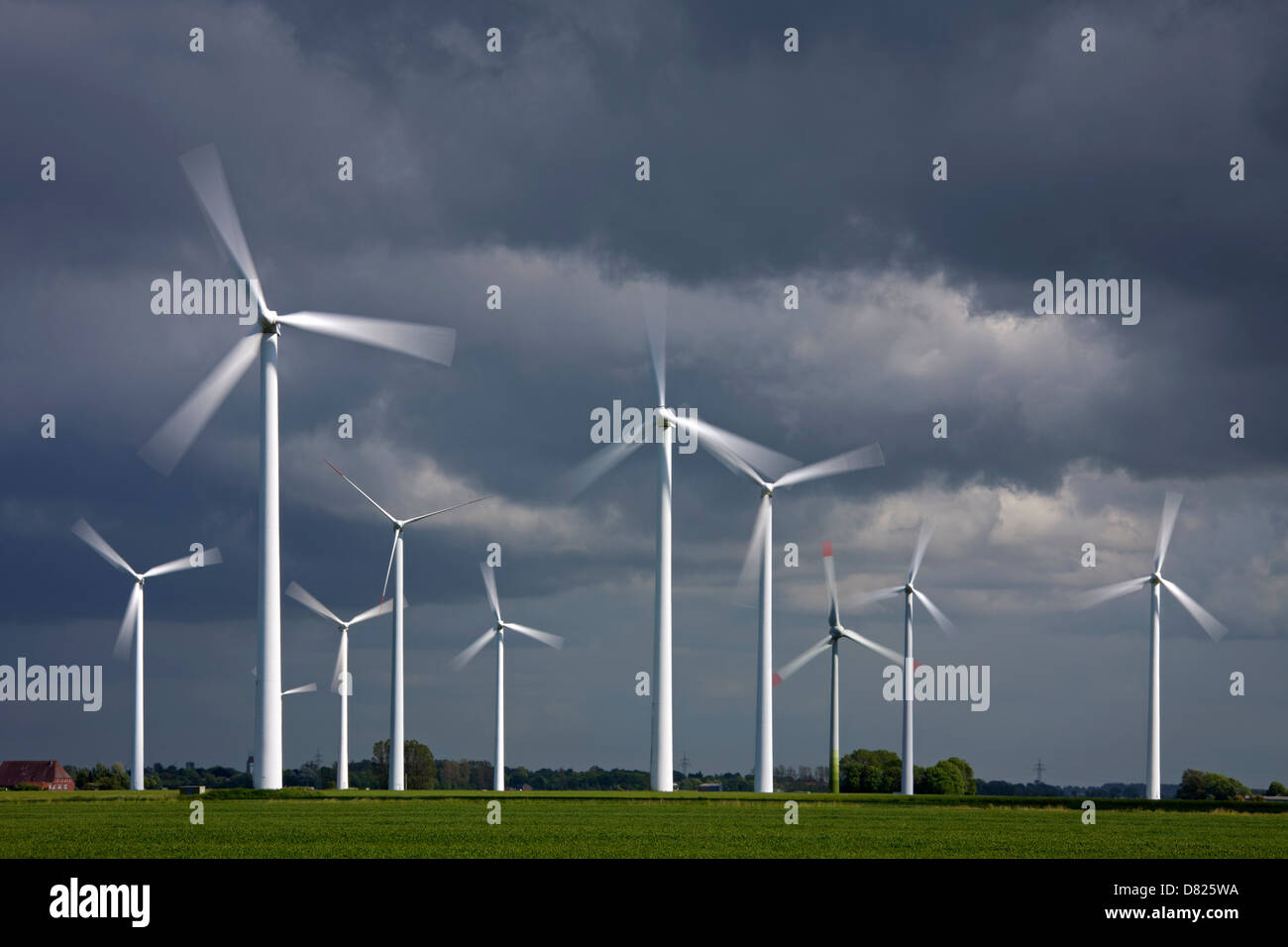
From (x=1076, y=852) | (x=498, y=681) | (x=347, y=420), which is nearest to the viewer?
(x=1076, y=852)

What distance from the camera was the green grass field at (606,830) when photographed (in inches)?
1420

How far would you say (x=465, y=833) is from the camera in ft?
139

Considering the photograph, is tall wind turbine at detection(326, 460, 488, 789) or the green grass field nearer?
the green grass field

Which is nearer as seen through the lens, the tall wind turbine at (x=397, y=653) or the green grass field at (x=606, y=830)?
the green grass field at (x=606, y=830)

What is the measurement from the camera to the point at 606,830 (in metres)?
44.5

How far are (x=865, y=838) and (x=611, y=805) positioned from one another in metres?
26.7

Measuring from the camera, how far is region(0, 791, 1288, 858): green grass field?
36062 millimetres
